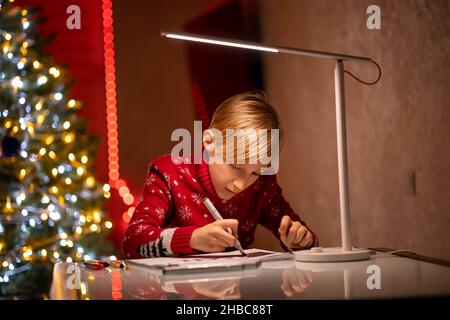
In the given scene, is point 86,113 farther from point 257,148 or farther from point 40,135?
point 257,148

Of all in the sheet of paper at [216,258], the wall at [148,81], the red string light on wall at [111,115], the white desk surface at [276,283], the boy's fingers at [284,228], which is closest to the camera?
the white desk surface at [276,283]

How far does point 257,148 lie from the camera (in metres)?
1.44

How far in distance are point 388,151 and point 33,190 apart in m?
1.86

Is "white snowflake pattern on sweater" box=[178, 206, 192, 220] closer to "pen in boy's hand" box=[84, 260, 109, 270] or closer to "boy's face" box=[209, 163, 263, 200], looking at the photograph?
"boy's face" box=[209, 163, 263, 200]

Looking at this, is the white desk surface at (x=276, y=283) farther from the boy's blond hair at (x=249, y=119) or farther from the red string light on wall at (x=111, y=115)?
the red string light on wall at (x=111, y=115)

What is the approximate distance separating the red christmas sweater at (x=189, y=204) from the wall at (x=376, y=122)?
30cm

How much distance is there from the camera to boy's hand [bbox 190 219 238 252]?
1260 millimetres

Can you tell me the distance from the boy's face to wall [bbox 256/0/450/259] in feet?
1.29

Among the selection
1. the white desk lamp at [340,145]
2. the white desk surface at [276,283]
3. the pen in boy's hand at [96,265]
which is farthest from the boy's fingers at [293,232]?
the pen in boy's hand at [96,265]

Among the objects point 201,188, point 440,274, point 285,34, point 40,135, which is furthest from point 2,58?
point 440,274

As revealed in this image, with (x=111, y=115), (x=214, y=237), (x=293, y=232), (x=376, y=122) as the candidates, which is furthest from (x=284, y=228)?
(x=111, y=115)

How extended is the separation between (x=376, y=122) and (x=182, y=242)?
29.9 inches

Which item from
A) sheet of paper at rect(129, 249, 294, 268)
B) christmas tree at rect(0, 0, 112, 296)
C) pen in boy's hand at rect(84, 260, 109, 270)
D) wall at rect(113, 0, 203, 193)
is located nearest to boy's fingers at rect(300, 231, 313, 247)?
sheet of paper at rect(129, 249, 294, 268)

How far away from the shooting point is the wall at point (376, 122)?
147 centimetres
